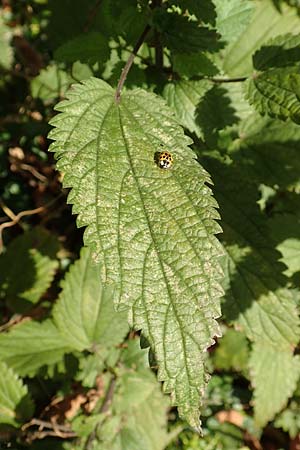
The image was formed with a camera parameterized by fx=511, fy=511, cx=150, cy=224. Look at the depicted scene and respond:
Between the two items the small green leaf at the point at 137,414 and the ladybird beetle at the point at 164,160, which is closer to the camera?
the ladybird beetle at the point at 164,160

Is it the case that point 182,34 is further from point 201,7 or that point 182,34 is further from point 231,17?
point 231,17

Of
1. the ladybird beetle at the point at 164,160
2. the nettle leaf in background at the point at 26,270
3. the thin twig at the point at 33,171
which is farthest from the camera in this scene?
the thin twig at the point at 33,171

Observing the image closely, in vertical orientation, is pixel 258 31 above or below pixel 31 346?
above

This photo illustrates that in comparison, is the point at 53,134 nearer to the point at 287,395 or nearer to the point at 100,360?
the point at 100,360

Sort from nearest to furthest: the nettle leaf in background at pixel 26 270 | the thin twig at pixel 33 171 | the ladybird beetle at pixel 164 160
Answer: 1. the ladybird beetle at pixel 164 160
2. the nettle leaf in background at pixel 26 270
3. the thin twig at pixel 33 171

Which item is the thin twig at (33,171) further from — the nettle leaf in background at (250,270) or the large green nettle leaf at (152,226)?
the large green nettle leaf at (152,226)

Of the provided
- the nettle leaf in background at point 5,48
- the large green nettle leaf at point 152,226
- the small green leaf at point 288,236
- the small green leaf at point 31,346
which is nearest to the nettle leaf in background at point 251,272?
the small green leaf at point 288,236

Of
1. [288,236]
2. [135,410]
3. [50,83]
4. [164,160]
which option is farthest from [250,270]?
[50,83]

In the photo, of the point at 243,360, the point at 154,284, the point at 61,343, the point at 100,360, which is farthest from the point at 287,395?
the point at 154,284

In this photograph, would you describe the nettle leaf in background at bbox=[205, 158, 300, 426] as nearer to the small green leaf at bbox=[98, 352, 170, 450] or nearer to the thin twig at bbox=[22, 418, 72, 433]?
the small green leaf at bbox=[98, 352, 170, 450]
